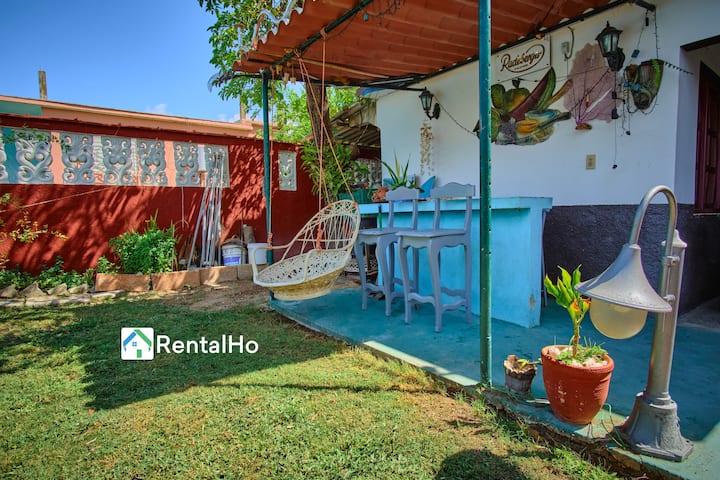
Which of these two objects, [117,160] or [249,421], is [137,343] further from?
→ [117,160]

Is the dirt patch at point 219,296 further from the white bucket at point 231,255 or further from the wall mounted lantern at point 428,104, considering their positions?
the wall mounted lantern at point 428,104

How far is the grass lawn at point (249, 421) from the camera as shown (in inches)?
63.7

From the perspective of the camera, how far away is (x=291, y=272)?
3645mm

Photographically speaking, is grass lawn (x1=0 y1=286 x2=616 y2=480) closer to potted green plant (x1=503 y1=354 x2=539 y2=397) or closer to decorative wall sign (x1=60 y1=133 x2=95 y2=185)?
potted green plant (x1=503 y1=354 x2=539 y2=397)

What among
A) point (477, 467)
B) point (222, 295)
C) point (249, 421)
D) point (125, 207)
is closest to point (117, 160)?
point (125, 207)

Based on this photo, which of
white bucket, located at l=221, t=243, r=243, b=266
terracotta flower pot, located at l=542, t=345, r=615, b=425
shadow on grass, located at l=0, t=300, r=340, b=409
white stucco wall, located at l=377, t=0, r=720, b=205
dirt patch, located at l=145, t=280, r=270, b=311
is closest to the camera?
terracotta flower pot, located at l=542, t=345, r=615, b=425

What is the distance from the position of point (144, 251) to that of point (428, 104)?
422 cm

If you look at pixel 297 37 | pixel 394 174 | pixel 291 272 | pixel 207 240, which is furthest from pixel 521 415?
pixel 207 240

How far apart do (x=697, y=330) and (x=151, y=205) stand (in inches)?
255

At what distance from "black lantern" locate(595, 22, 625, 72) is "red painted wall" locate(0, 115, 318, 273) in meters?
5.03

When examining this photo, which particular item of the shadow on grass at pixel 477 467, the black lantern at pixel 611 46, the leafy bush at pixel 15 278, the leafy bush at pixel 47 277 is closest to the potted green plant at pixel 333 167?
the leafy bush at pixel 47 277

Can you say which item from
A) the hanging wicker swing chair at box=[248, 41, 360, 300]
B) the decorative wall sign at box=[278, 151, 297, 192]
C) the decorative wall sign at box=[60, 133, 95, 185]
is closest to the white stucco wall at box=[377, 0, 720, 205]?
the hanging wicker swing chair at box=[248, 41, 360, 300]

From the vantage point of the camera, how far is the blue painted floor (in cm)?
170

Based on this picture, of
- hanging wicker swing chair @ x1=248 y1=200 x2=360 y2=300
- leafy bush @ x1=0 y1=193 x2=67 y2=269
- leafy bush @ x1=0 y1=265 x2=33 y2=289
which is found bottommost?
leafy bush @ x1=0 y1=265 x2=33 y2=289
